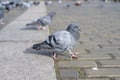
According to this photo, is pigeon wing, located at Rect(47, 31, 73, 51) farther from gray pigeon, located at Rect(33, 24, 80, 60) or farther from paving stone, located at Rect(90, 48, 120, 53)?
paving stone, located at Rect(90, 48, 120, 53)

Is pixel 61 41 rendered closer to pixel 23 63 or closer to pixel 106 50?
pixel 23 63

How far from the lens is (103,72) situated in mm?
4891

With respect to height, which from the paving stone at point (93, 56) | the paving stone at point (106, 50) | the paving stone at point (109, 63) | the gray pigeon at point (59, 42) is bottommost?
the paving stone at point (106, 50)

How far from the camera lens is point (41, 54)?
236 inches

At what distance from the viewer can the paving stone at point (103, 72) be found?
15.5ft

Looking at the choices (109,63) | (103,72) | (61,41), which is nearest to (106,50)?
(109,63)

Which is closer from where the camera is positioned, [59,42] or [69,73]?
[69,73]

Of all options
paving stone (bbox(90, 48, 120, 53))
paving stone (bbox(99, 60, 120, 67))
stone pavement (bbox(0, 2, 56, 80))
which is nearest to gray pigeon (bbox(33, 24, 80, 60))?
stone pavement (bbox(0, 2, 56, 80))

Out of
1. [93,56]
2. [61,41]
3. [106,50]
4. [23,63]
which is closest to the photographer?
[23,63]

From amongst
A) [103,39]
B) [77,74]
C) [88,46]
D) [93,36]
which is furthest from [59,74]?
[93,36]

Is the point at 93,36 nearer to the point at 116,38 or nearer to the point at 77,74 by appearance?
Answer: the point at 116,38

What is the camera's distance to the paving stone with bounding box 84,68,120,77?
472cm

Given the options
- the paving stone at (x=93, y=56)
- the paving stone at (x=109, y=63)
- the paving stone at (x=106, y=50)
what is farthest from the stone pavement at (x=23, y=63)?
the paving stone at (x=106, y=50)

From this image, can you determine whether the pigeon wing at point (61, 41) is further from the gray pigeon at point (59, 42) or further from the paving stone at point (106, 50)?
the paving stone at point (106, 50)
